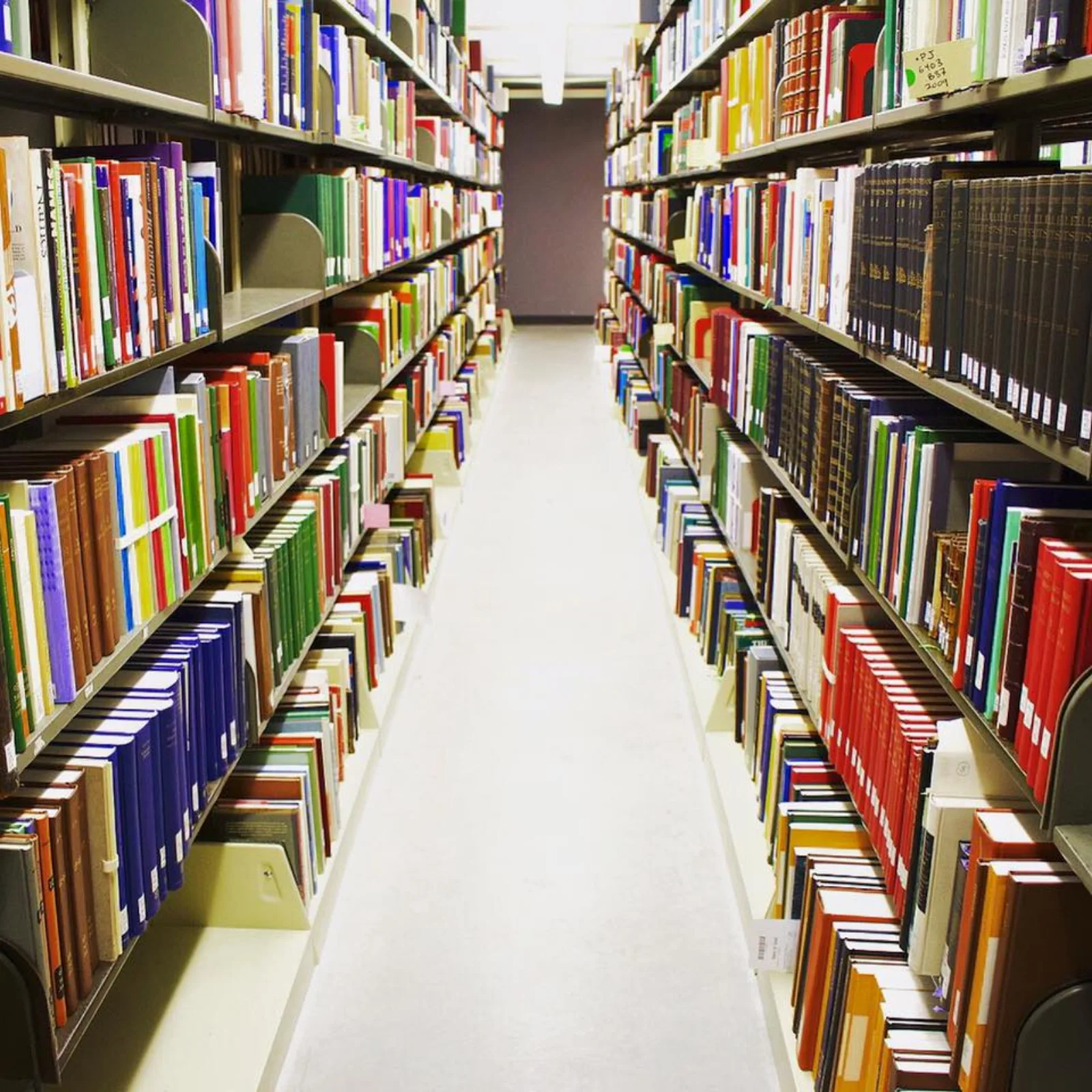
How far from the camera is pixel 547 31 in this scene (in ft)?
25.2

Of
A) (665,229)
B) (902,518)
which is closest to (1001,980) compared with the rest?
(902,518)

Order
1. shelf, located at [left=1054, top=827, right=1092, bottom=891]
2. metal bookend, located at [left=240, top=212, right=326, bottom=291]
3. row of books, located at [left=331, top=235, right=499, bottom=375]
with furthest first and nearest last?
row of books, located at [left=331, top=235, right=499, bottom=375], metal bookend, located at [left=240, top=212, right=326, bottom=291], shelf, located at [left=1054, top=827, right=1092, bottom=891]

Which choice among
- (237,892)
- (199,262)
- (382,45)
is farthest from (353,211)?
(237,892)

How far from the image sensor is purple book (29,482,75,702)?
1449 millimetres

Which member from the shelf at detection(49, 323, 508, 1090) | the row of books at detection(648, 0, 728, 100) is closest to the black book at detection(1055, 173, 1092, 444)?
the shelf at detection(49, 323, 508, 1090)

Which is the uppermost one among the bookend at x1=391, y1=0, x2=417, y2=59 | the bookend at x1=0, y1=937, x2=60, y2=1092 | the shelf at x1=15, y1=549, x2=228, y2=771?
the bookend at x1=391, y1=0, x2=417, y2=59

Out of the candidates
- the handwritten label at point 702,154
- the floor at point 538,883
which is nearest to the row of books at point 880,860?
the floor at point 538,883

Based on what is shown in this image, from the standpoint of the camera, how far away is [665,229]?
6.09m

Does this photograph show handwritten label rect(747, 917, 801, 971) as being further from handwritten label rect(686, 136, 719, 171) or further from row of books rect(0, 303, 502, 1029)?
handwritten label rect(686, 136, 719, 171)

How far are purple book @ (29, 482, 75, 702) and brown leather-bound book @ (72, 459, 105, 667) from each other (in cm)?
7

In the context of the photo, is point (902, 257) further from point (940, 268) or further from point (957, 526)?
point (957, 526)

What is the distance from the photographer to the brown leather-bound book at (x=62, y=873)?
1493 mm

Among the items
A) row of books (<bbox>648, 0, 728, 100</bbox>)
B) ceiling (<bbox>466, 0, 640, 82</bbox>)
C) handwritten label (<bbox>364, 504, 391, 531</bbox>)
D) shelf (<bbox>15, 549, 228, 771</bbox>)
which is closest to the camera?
shelf (<bbox>15, 549, 228, 771</bbox>)

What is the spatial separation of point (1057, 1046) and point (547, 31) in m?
7.46
